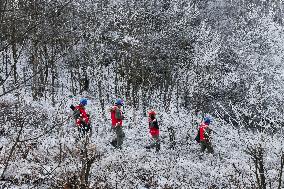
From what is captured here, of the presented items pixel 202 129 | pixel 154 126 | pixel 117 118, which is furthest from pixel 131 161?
pixel 202 129

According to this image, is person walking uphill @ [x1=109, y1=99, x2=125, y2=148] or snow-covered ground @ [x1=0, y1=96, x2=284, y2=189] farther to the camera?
person walking uphill @ [x1=109, y1=99, x2=125, y2=148]

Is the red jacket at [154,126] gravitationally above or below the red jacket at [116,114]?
below

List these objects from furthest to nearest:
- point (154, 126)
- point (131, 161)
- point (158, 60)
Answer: point (158, 60) → point (154, 126) → point (131, 161)

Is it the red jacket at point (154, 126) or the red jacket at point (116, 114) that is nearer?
the red jacket at point (116, 114)

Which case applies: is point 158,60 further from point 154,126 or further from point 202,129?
point 154,126

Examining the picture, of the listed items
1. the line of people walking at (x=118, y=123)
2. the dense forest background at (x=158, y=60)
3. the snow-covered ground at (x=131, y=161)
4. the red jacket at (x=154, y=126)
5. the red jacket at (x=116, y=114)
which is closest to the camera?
the snow-covered ground at (x=131, y=161)

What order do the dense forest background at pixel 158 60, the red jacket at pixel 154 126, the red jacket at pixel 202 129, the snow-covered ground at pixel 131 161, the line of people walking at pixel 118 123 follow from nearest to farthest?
the snow-covered ground at pixel 131 161
the line of people walking at pixel 118 123
the red jacket at pixel 154 126
the red jacket at pixel 202 129
the dense forest background at pixel 158 60

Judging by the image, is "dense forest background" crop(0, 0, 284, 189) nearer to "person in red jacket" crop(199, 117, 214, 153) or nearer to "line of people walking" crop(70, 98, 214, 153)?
"person in red jacket" crop(199, 117, 214, 153)

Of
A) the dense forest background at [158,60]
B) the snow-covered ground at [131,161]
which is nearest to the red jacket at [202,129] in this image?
the snow-covered ground at [131,161]

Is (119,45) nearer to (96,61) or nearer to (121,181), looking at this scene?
(96,61)

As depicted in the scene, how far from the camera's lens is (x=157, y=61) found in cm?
2362

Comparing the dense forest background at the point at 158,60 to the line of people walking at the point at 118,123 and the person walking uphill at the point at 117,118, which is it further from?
the person walking uphill at the point at 117,118

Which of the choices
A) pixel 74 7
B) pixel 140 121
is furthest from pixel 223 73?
pixel 74 7

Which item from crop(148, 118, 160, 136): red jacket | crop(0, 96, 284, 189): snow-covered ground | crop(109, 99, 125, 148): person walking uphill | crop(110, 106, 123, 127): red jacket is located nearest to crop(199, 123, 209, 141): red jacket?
crop(0, 96, 284, 189): snow-covered ground
